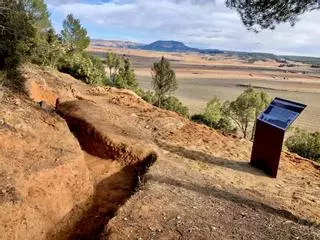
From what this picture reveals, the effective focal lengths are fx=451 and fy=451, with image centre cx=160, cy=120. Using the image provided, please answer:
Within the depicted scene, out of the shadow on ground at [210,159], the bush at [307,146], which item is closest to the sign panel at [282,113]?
the shadow on ground at [210,159]

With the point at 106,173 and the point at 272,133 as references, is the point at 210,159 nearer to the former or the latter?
the point at 272,133

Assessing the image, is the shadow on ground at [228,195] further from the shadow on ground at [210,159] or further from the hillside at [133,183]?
the shadow on ground at [210,159]

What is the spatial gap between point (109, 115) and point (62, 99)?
361 cm

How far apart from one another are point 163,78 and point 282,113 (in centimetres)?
2855

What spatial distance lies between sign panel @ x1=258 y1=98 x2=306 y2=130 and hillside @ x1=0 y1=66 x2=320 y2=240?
1.86m

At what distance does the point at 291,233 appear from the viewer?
9547mm

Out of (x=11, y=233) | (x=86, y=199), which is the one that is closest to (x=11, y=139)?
(x=86, y=199)

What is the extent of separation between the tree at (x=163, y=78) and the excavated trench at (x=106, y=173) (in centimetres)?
2624

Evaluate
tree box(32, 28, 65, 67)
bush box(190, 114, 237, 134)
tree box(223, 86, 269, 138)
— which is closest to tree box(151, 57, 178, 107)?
bush box(190, 114, 237, 134)

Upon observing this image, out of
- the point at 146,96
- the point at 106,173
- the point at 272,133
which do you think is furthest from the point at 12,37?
the point at 146,96

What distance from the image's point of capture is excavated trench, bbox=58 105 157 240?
10.7 meters

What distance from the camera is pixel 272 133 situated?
15156mm

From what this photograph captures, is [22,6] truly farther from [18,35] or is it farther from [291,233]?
[291,233]

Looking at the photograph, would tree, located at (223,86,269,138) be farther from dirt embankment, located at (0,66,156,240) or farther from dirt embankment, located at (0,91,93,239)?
dirt embankment, located at (0,91,93,239)
